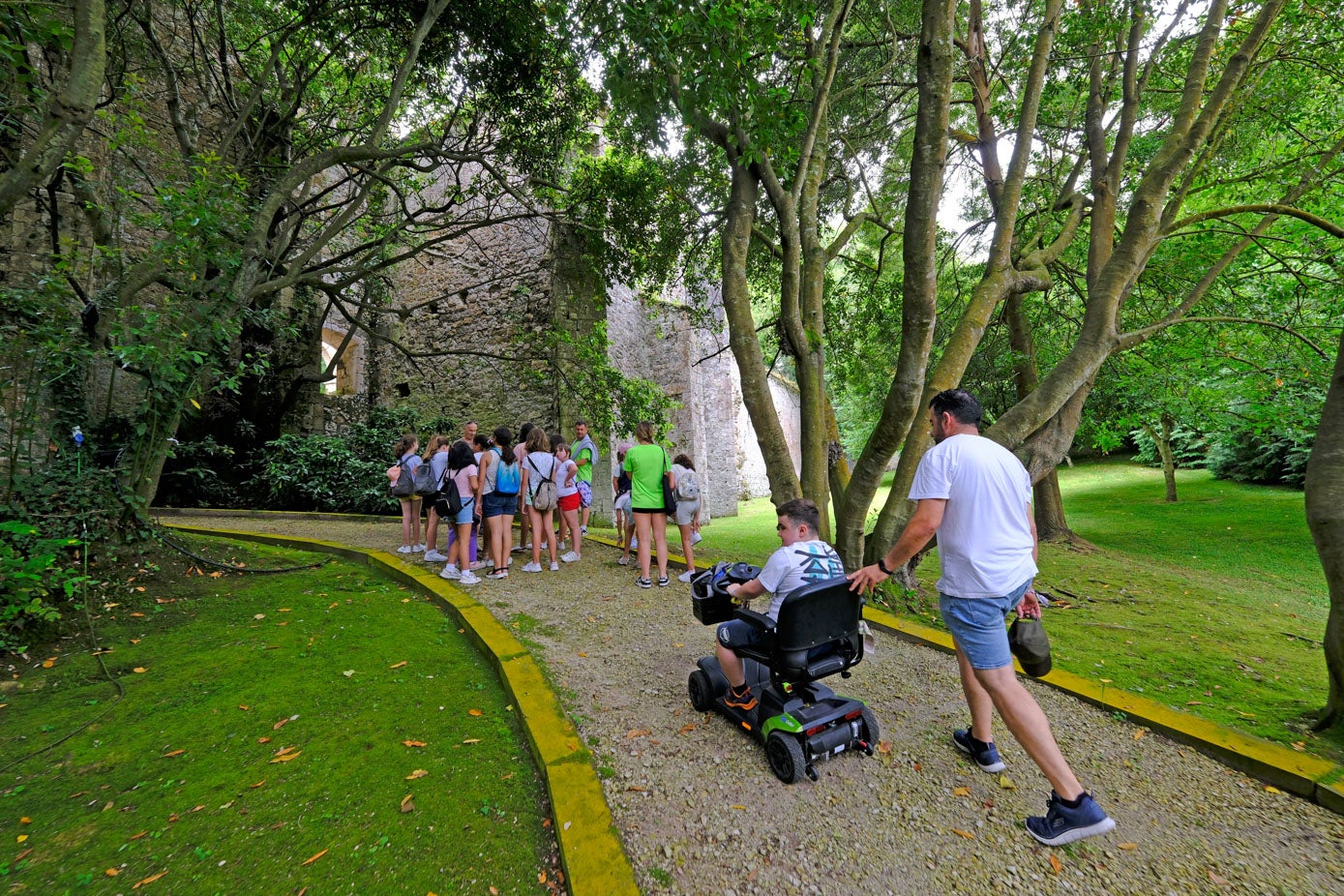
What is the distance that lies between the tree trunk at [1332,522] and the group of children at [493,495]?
5516 mm

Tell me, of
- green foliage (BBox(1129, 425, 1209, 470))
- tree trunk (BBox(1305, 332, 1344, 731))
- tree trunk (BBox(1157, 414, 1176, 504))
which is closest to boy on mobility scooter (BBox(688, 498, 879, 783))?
tree trunk (BBox(1305, 332, 1344, 731))

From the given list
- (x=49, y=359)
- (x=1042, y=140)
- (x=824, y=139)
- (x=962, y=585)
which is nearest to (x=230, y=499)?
(x=49, y=359)

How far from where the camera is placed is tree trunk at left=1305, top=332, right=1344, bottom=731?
2.79 metres

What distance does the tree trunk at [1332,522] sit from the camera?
279cm

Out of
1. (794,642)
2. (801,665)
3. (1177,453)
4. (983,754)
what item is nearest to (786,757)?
(801,665)

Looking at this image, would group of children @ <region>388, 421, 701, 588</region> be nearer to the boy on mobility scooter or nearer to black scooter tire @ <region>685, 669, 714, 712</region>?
black scooter tire @ <region>685, 669, 714, 712</region>

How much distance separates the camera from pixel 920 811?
2287 mm

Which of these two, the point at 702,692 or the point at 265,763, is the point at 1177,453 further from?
the point at 265,763

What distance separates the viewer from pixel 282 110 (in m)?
8.84

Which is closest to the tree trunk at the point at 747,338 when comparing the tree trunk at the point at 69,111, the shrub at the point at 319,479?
the tree trunk at the point at 69,111

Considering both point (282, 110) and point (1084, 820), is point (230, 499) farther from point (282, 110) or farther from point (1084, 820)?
point (1084, 820)

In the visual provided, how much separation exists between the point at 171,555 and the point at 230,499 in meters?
6.13

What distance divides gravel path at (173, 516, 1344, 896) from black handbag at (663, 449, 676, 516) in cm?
230

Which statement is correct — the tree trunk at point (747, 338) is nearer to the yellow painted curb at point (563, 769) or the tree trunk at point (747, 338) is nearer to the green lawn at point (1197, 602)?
the green lawn at point (1197, 602)
